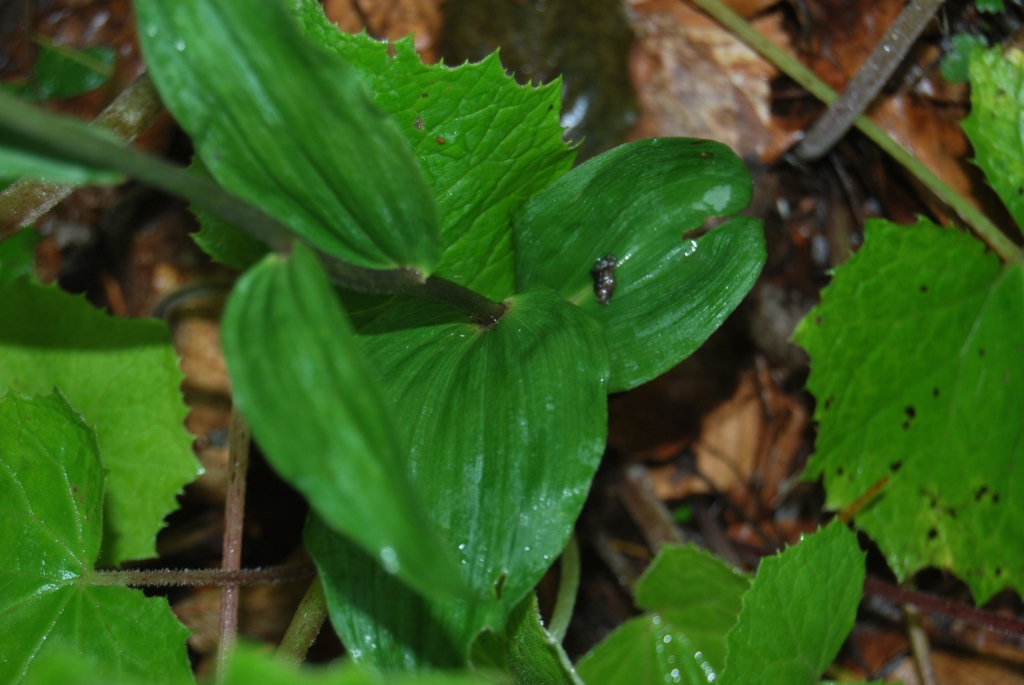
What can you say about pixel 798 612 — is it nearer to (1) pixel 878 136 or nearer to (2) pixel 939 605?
(2) pixel 939 605

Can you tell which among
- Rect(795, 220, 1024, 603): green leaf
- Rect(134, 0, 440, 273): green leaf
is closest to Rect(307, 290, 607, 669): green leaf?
Rect(134, 0, 440, 273): green leaf

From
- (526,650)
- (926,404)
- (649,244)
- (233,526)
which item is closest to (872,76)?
(926,404)

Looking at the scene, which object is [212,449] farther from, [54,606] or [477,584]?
[477,584]

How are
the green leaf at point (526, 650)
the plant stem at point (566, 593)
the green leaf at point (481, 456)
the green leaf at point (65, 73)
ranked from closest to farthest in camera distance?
the green leaf at point (481, 456)
the green leaf at point (526, 650)
the plant stem at point (566, 593)
the green leaf at point (65, 73)

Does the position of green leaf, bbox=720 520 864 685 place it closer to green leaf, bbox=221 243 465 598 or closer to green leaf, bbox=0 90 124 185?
green leaf, bbox=221 243 465 598

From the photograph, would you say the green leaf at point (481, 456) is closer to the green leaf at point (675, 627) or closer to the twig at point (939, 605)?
the green leaf at point (675, 627)

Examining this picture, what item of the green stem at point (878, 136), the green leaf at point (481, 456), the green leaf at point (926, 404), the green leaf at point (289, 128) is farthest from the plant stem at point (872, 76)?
the green leaf at point (289, 128)
